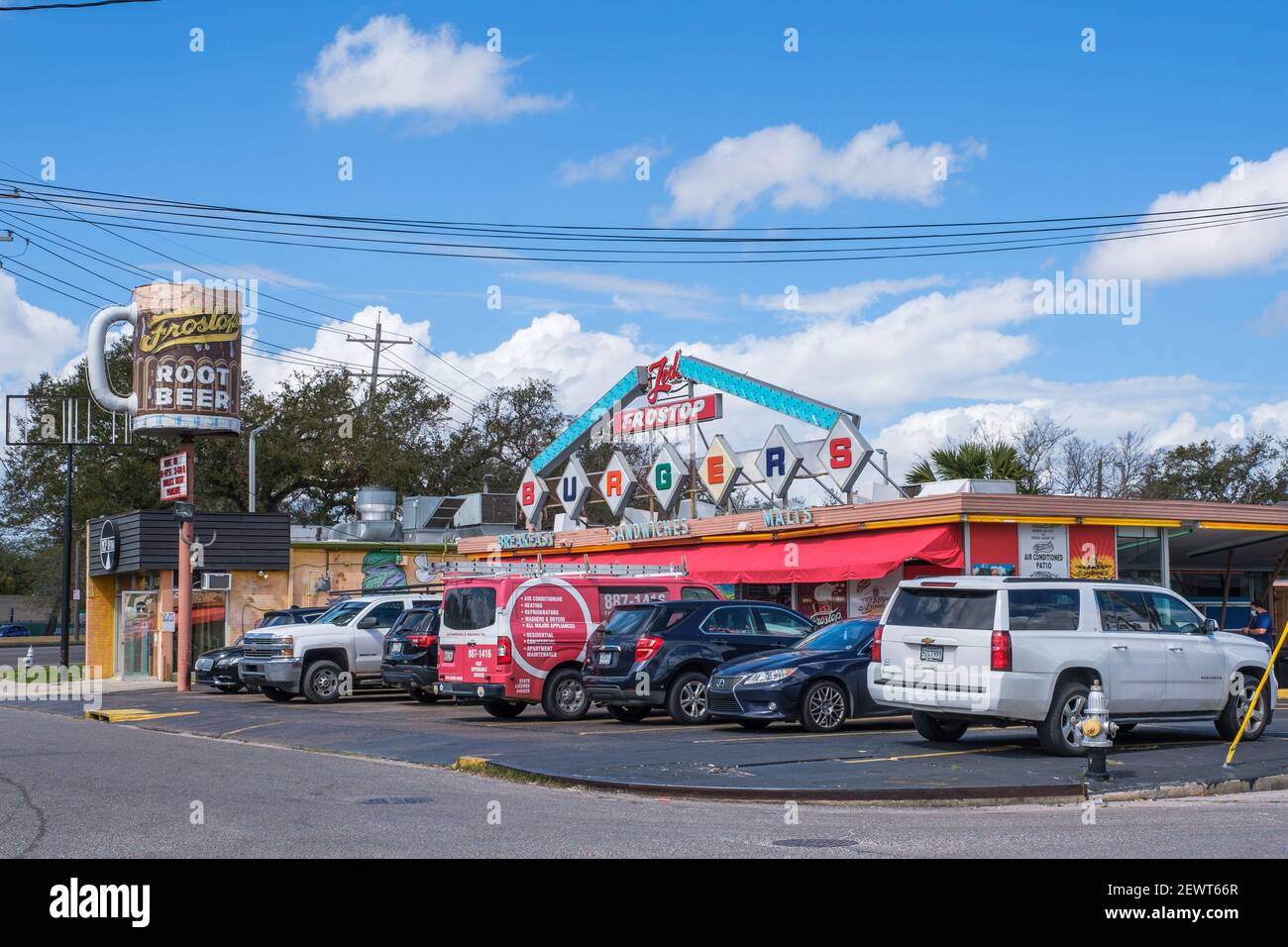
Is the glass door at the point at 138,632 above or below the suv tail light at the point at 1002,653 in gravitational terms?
below

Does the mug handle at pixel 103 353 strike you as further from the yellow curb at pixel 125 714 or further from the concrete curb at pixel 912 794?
the concrete curb at pixel 912 794

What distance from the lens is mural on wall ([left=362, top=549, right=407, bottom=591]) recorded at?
4197 centimetres

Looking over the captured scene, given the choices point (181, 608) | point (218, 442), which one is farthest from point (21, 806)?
point (218, 442)

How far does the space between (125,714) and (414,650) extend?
5153 mm

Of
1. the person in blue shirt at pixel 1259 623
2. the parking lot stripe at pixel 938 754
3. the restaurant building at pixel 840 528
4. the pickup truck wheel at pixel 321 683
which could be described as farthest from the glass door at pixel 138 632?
the parking lot stripe at pixel 938 754

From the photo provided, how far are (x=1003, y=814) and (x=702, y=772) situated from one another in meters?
3.14

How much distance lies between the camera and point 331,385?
192 ft

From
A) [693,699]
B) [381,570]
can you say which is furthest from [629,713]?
[381,570]

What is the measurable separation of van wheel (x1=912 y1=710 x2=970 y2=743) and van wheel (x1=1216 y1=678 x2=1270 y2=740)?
9.30 feet

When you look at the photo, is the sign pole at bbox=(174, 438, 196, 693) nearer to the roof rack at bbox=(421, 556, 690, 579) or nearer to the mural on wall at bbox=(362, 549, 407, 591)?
the mural on wall at bbox=(362, 549, 407, 591)

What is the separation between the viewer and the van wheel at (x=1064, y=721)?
1417 centimetres

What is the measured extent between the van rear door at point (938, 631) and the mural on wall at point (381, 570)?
93.7 ft

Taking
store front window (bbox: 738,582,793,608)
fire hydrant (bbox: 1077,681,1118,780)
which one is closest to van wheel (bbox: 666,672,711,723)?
fire hydrant (bbox: 1077,681,1118,780)

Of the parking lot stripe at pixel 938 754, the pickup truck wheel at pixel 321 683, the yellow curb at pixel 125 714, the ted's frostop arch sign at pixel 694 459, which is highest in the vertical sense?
the ted's frostop arch sign at pixel 694 459
